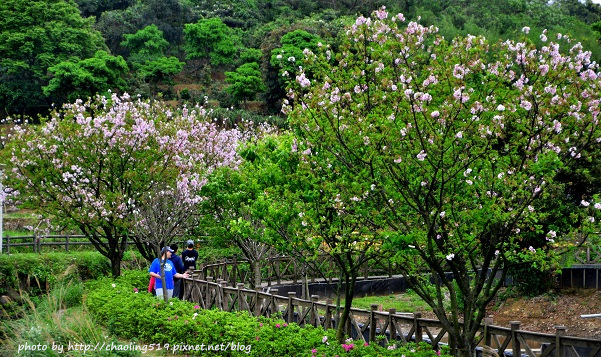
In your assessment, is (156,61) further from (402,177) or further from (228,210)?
(402,177)

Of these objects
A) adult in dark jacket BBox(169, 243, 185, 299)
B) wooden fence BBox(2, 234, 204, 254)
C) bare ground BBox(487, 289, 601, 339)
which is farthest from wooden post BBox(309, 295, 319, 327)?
Answer: wooden fence BBox(2, 234, 204, 254)

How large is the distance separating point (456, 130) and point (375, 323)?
14.3 feet

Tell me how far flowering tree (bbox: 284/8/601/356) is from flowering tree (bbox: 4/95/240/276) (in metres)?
8.78

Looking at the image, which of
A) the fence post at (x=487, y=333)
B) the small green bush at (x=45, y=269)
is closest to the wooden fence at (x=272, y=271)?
the small green bush at (x=45, y=269)

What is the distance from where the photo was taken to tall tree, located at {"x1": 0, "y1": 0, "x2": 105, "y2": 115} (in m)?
51.7

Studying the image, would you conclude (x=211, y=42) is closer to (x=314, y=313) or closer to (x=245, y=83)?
(x=245, y=83)

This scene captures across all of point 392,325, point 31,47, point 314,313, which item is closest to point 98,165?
Result: point 314,313

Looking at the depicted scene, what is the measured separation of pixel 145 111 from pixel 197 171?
7.30 feet

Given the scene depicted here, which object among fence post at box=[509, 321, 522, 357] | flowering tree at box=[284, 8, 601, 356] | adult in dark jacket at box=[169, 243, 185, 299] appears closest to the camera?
flowering tree at box=[284, 8, 601, 356]

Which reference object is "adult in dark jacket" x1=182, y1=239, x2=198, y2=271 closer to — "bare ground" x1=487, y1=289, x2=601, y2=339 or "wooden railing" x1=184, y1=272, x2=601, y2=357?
"wooden railing" x1=184, y1=272, x2=601, y2=357

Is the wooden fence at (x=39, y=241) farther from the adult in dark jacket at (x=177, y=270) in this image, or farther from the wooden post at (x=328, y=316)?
the wooden post at (x=328, y=316)

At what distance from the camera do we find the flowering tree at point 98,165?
56.6 ft

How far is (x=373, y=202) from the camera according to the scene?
8.97m

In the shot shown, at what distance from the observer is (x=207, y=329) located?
11.6m
